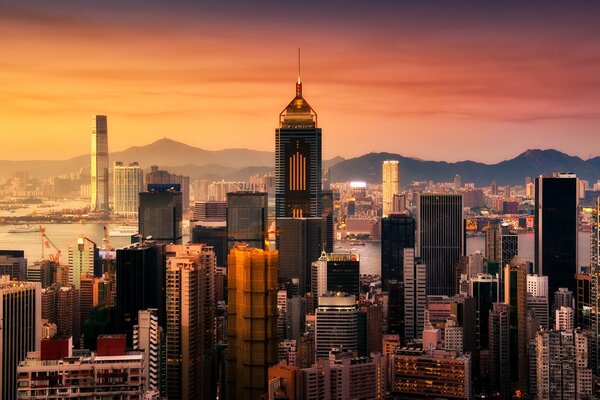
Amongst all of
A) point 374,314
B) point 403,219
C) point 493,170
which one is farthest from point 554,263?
point 374,314

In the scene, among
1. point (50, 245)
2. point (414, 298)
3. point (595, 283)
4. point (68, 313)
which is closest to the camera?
point (68, 313)

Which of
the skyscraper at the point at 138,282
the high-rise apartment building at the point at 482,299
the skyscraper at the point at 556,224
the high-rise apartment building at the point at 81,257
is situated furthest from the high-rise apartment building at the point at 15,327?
the skyscraper at the point at 556,224

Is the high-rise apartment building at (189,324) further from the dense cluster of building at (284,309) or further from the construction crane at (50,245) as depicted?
the construction crane at (50,245)

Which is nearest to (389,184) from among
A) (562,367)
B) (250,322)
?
(250,322)

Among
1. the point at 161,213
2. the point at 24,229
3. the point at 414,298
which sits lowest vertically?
the point at 414,298

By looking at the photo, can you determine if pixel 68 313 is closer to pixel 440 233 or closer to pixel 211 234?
pixel 211 234

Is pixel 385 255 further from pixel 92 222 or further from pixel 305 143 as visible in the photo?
pixel 92 222

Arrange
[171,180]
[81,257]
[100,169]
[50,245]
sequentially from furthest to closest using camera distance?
[171,180] → [81,257] → [50,245] → [100,169]
